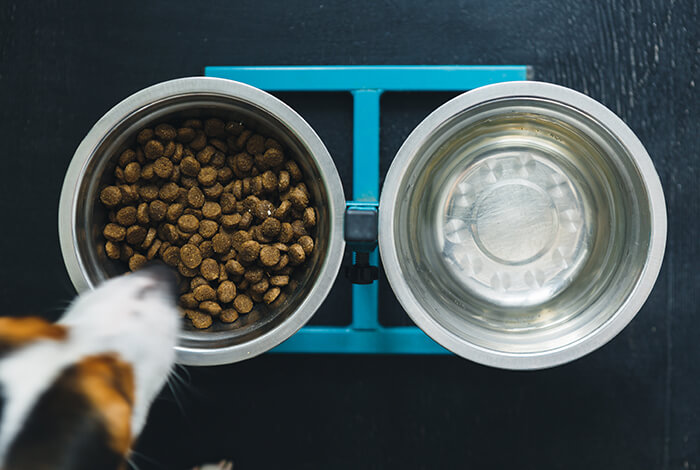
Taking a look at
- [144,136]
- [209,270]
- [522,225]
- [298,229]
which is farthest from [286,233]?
[522,225]

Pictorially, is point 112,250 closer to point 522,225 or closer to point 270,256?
point 270,256

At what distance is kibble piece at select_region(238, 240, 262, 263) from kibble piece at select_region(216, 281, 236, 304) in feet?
0.14

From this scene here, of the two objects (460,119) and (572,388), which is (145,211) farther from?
(572,388)

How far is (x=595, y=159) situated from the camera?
27.0 inches

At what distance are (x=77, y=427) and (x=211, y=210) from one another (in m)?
0.34

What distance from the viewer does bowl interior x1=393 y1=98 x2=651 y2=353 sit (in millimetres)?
674

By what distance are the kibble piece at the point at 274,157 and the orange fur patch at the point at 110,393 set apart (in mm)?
309

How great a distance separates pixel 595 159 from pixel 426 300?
11.5 inches

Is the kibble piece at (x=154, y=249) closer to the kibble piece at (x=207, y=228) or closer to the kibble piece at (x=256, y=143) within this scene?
the kibble piece at (x=207, y=228)

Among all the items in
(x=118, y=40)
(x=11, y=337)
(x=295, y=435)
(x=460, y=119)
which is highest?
(x=118, y=40)

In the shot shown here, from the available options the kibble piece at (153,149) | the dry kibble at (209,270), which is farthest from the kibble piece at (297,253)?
the kibble piece at (153,149)

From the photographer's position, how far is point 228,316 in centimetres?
70

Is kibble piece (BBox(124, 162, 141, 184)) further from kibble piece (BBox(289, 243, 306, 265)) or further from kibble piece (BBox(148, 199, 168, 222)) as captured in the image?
kibble piece (BBox(289, 243, 306, 265))

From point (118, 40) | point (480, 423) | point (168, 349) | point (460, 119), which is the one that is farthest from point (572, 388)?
point (118, 40)
